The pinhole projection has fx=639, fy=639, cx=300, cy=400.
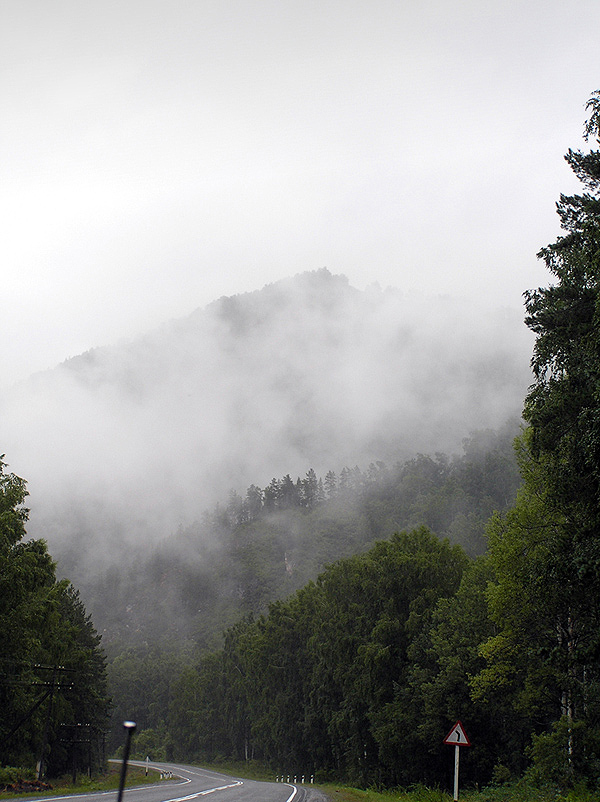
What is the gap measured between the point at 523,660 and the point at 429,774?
58.2 feet

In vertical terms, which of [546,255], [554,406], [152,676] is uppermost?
[546,255]

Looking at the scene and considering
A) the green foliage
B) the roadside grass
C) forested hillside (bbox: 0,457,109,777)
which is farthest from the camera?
the green foliage

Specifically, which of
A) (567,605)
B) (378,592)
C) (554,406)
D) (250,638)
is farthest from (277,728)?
(554,406)

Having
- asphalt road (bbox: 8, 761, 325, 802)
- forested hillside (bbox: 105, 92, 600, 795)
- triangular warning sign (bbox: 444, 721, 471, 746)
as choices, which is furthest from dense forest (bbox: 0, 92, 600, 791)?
asphalt road (bbox: 8, 761, 325, 802)

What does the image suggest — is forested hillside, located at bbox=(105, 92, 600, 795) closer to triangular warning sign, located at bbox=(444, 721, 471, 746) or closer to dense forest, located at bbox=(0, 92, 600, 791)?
dense forest, located at bbox=(0, 92, 600, 791)

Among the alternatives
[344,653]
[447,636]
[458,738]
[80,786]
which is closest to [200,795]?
[458,738]

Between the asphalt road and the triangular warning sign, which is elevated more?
the triangular warning sign

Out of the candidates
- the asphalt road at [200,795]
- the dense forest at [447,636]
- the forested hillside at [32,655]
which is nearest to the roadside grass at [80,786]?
the asphalt road at [200,795]

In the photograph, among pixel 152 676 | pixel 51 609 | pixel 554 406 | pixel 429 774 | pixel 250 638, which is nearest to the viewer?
pixel 554 406

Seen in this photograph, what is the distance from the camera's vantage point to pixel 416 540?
48.1 metres

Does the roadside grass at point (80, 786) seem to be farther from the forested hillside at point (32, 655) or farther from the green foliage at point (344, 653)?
the green foliage at point (344, 653)

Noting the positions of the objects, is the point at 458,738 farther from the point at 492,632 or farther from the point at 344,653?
the point at 344,653

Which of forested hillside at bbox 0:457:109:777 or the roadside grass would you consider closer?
the roadside grass

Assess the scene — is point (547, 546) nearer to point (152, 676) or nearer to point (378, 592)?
point (378, 592)
